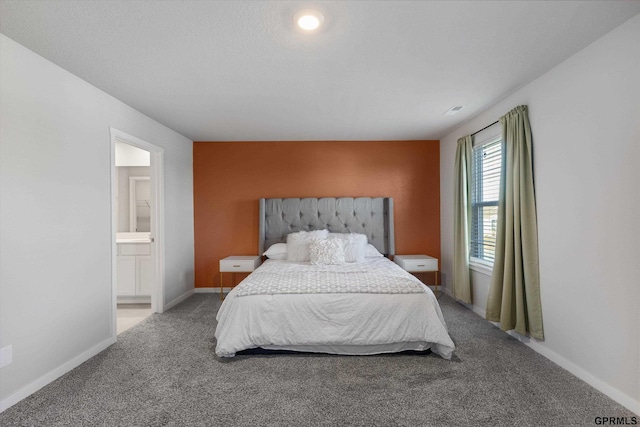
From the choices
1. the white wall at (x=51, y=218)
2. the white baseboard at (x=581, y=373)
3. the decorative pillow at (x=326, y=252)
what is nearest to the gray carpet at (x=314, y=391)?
the white baseboard at (x=581, y=373)

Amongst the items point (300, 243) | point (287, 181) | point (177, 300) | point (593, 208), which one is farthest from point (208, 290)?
point (593, 208)

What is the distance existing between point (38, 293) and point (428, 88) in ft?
11.6

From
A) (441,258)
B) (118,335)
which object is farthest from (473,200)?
(118,335)

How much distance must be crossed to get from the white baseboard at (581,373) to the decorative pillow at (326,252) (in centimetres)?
192

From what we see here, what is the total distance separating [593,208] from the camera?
2.07 meters

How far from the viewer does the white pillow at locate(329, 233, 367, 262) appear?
3.88 m

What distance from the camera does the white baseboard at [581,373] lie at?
5.98 ft

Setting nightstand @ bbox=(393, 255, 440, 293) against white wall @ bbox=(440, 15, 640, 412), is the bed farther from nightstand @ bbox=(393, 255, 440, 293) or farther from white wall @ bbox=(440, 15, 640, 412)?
nightstand @ bbox=(393, 255, 440, 293)

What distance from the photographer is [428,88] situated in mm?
2734

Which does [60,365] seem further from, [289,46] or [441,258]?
[441,258]

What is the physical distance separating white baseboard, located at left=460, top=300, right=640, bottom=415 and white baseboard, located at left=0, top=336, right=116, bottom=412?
12.7 ft

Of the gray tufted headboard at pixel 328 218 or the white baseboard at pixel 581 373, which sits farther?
the gray tufted headboard at pixel 328 218

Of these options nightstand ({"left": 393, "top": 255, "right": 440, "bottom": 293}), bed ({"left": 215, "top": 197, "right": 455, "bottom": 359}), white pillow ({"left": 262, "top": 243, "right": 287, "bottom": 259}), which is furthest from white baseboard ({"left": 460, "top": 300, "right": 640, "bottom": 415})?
white pillow ({"left": 262, "top": 243, "right": 287, "bottom": 259})

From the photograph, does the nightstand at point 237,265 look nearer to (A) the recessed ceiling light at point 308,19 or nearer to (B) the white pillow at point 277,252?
(B) the white pillow at point 277,252
